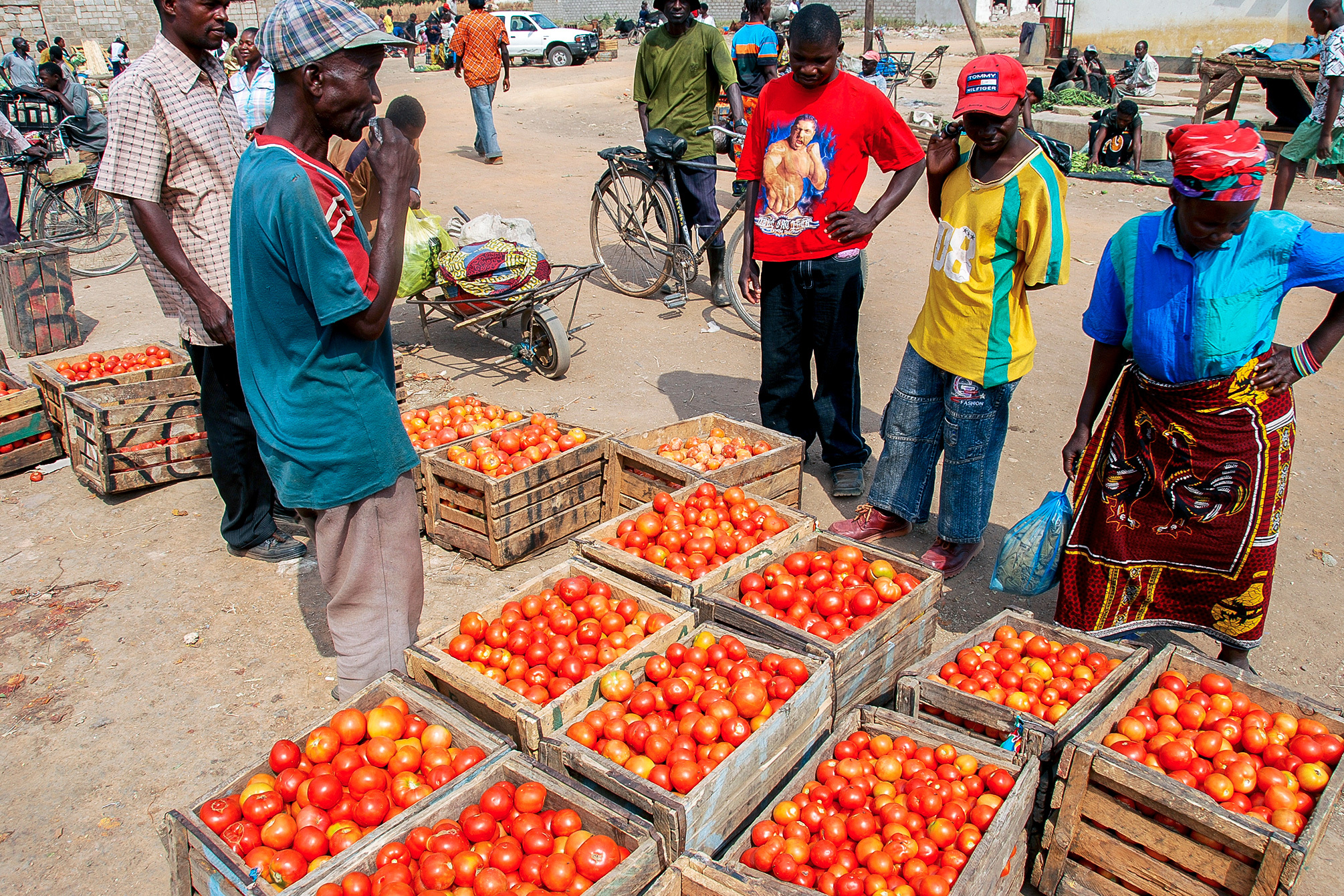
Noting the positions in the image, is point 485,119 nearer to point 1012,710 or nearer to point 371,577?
point 371,577

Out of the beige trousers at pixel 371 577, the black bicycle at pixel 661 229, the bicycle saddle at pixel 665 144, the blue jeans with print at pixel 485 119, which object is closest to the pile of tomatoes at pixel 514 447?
the beige trousers at pixel 371 577

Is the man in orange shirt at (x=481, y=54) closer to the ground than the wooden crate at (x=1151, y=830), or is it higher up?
higher up

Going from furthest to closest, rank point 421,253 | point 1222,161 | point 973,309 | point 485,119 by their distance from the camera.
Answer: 1. point 485,119
2. point 421,253
3. point 973,309
4. point 1222,161

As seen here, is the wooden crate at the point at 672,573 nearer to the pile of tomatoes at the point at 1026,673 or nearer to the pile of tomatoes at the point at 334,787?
the pile of tomatoes at the point at 1026,673

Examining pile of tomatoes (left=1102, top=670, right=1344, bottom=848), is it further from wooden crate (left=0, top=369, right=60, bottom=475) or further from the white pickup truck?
the white pickup truck

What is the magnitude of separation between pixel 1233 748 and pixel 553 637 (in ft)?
7.42

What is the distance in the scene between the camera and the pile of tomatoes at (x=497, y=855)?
2197mm

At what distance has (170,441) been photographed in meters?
5.48

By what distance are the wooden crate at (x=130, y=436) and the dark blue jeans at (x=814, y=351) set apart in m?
3.47

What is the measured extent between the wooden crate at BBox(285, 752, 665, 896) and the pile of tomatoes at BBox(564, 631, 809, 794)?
0.70 feet

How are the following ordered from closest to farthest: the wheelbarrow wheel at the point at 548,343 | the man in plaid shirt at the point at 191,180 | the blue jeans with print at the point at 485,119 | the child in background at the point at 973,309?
the child in background at the point at 973,309
the man in plaid shirt at the point at 191,180
the wheelbarrow wheel at the point at 548,343
the blue jeans with print at the point at 485,119

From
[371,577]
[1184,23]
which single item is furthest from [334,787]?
[1184,23]

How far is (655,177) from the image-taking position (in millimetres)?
8047

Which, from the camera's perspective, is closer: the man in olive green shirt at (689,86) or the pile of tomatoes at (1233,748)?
the pile of tomatoes at (1233,748)
